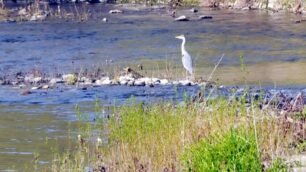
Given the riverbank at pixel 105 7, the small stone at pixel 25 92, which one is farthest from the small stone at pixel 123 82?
the riverbank at pixel 105 7

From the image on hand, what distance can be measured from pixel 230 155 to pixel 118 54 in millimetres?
16079

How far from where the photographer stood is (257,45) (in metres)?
24.1

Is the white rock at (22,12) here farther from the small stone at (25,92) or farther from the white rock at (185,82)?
the white rock at (185,82)

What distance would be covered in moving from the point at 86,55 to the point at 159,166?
14.6m

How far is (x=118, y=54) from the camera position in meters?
22.9

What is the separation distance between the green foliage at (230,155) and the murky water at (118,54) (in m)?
4.14

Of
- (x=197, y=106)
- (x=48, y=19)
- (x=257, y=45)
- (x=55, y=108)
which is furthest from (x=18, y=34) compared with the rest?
(x=197, y=106)

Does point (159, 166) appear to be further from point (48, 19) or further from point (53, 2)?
point (53, 2)

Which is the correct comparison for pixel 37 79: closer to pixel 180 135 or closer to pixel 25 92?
pixel 25 92

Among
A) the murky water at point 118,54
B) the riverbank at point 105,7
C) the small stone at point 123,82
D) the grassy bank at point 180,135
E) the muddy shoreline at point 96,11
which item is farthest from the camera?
the riverbank at point 105,7

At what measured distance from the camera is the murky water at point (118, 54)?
13570mm

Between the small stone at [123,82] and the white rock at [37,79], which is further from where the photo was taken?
the white rock at [37,79]

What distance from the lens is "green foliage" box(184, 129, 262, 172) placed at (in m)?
6.85

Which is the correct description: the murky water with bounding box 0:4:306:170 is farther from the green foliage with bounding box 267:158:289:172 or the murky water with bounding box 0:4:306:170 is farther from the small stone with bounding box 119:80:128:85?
the green foliage with bounding box 267:158:289:172
